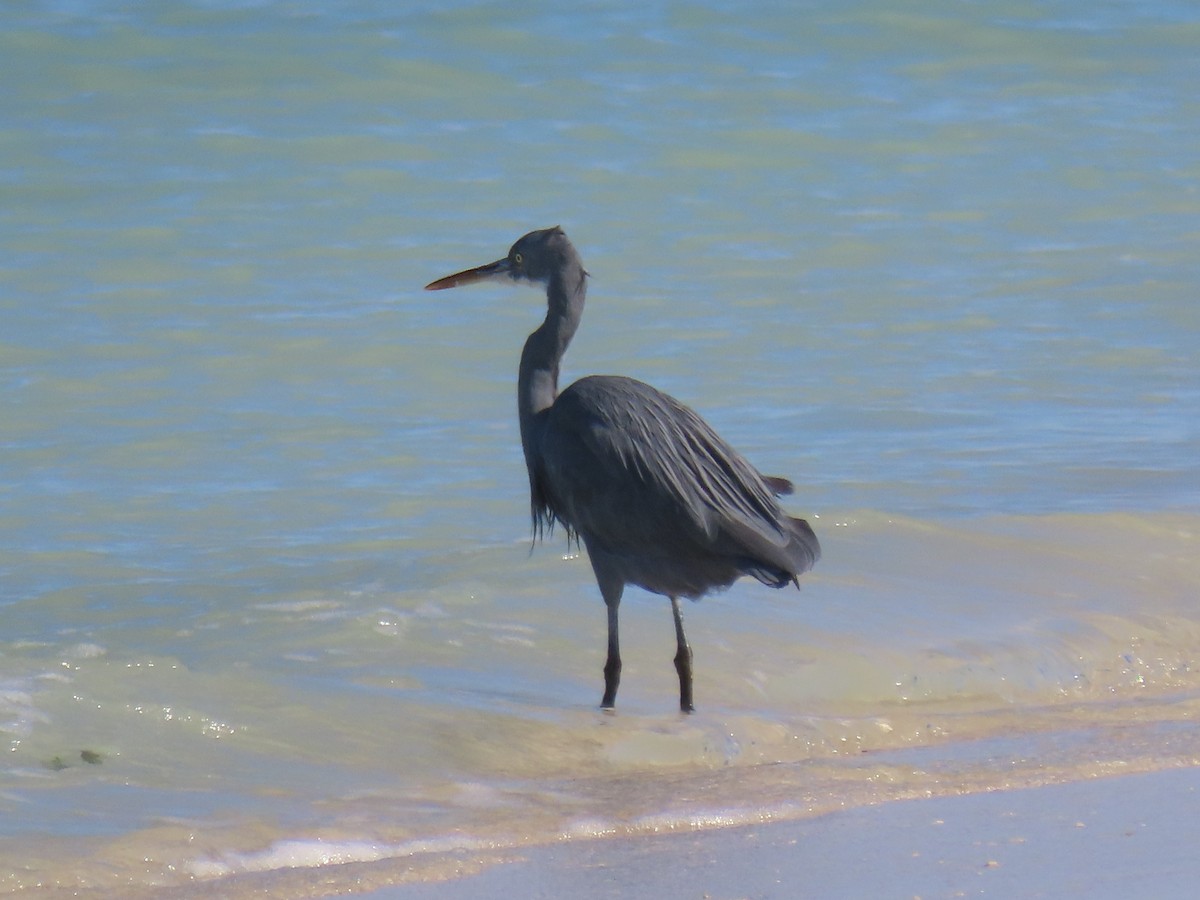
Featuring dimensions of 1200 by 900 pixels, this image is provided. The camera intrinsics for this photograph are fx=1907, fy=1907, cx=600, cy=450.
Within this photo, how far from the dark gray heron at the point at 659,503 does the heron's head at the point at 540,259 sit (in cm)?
64

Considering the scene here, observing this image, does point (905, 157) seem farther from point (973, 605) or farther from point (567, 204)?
point (973, 605)

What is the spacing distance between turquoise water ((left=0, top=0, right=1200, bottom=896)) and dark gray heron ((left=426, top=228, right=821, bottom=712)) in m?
0.37

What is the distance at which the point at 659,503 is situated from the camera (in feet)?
16.8

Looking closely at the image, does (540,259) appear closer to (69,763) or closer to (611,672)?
(611,672)

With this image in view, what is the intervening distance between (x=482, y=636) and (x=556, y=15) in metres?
13.4

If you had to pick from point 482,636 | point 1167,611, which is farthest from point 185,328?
point 1167,611

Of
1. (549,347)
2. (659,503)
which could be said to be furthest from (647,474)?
(549,347)

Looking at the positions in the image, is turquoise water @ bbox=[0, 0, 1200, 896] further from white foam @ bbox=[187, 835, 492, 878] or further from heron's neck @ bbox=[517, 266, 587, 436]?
heron's neck @ bbox=[517, 266, 587, 436]

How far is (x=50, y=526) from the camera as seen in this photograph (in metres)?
7.22

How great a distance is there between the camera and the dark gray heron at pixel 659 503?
5074mm

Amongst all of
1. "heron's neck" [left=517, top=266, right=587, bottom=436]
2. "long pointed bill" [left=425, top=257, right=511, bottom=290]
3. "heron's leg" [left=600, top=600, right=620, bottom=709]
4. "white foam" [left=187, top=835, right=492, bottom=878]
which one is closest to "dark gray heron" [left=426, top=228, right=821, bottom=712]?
"heron's leg" [left=600, top=600, right=620, bottom=709]

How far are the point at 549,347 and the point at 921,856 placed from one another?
2.57 meters

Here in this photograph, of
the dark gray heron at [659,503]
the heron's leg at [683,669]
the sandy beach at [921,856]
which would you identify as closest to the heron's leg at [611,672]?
the dark gray heron at [659,503]

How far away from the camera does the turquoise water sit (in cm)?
464
